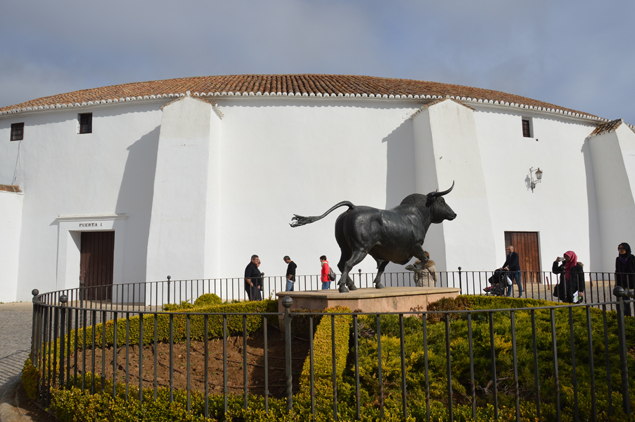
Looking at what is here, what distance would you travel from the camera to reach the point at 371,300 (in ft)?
17.8

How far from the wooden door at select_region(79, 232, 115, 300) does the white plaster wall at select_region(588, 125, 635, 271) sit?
1648 centimetres

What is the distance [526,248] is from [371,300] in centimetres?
1113

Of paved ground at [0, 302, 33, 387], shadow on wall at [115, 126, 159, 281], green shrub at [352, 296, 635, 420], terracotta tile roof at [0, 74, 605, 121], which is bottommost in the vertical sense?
paved ground at [0, 302, 33, 387]

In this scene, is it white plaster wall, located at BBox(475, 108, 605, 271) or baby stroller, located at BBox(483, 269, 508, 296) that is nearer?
baby stroller, located at BBox(483, 269, 508, 296)

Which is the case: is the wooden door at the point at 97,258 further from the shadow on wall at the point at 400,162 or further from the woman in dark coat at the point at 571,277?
the woman in dark coat at the point at 571,277

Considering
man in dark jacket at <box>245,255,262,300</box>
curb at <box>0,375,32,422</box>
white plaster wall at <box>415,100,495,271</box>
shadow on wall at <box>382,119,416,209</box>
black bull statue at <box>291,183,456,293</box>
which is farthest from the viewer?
shadow on wall at <box>382,119,416,209</box>

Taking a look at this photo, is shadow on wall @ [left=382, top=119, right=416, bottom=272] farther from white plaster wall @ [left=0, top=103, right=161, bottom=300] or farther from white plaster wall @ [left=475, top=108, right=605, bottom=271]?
white plaster wall @ [left=0, top=103, right=161, bottom=300]

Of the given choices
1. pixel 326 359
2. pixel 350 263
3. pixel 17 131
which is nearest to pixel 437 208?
pixel 350 263

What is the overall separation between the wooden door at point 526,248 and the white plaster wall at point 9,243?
51.7ft

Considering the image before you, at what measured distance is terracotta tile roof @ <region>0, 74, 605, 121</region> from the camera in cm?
1391

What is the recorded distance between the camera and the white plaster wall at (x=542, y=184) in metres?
14.6

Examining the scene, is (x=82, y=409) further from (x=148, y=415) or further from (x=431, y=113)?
(x=431, y=113)

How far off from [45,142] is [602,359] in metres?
15.9

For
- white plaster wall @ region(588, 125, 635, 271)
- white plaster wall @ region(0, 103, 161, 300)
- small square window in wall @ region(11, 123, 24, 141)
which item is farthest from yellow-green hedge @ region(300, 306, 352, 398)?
small square window in wall @ region(11, 123, 24, 141)
